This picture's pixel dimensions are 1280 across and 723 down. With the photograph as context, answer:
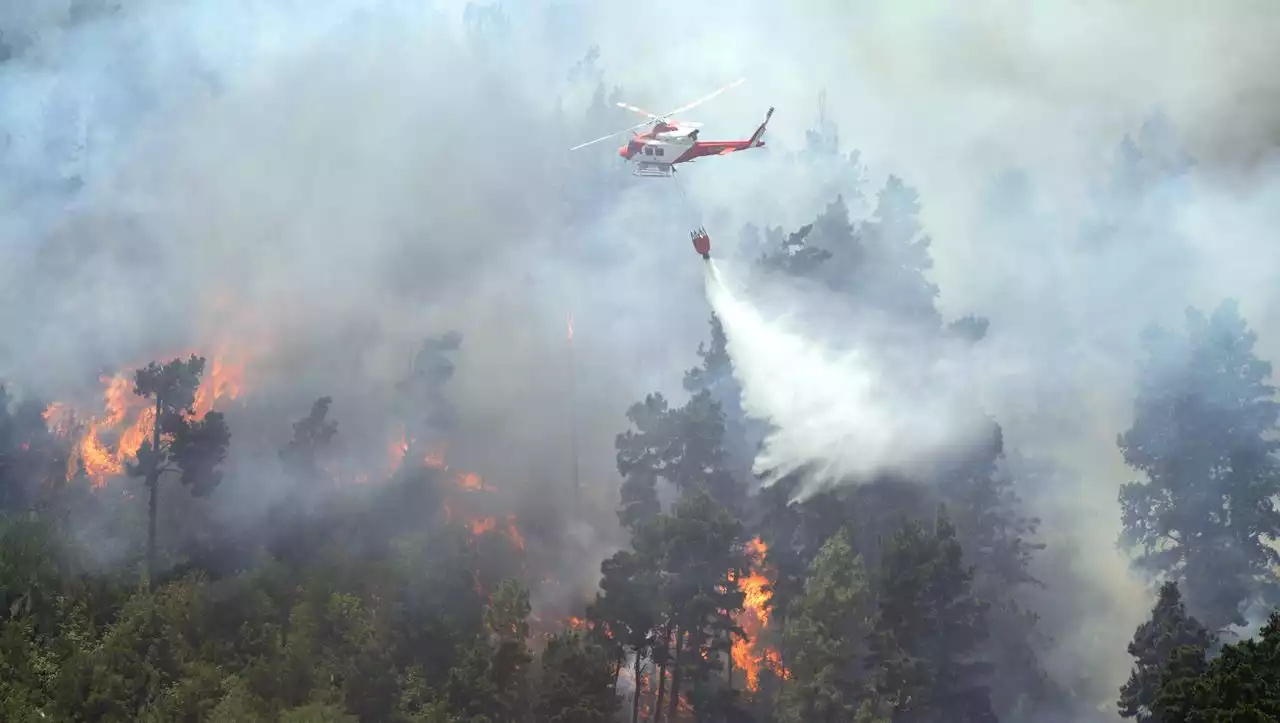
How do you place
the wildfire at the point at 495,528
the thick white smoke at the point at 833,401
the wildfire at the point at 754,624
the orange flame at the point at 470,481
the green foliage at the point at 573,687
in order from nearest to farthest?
the green foliage at the point at 573,687, the thick white smoke at the point at 833,401, the wildfire at the point at 754,624, the wildfire at the point at 495,528, the orange flame at the point at 470,481

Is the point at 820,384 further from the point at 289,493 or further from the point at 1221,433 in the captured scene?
the point at 289,493

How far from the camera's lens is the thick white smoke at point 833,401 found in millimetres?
66438

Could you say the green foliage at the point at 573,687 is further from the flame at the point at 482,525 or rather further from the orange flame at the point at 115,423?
the orange flame at the point at 115,423

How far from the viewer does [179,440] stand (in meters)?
68.9

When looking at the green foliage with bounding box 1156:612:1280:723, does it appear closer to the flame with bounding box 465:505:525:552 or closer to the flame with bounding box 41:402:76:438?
the flame with bounding box 465:505:525:552

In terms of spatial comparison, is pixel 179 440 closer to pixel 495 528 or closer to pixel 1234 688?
pixel 495 528

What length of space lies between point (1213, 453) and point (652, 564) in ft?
101

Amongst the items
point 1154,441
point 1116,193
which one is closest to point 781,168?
point 1116,193

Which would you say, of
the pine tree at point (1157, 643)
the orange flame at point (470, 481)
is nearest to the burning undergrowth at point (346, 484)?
the orange flame at point (470, 481)

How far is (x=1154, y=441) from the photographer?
65.1 meters

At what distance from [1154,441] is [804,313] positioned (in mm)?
21353

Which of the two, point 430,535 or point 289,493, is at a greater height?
point 289,493

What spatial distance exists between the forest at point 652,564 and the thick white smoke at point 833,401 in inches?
51.6

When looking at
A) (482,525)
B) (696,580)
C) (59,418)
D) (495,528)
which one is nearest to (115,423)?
(59,418)
